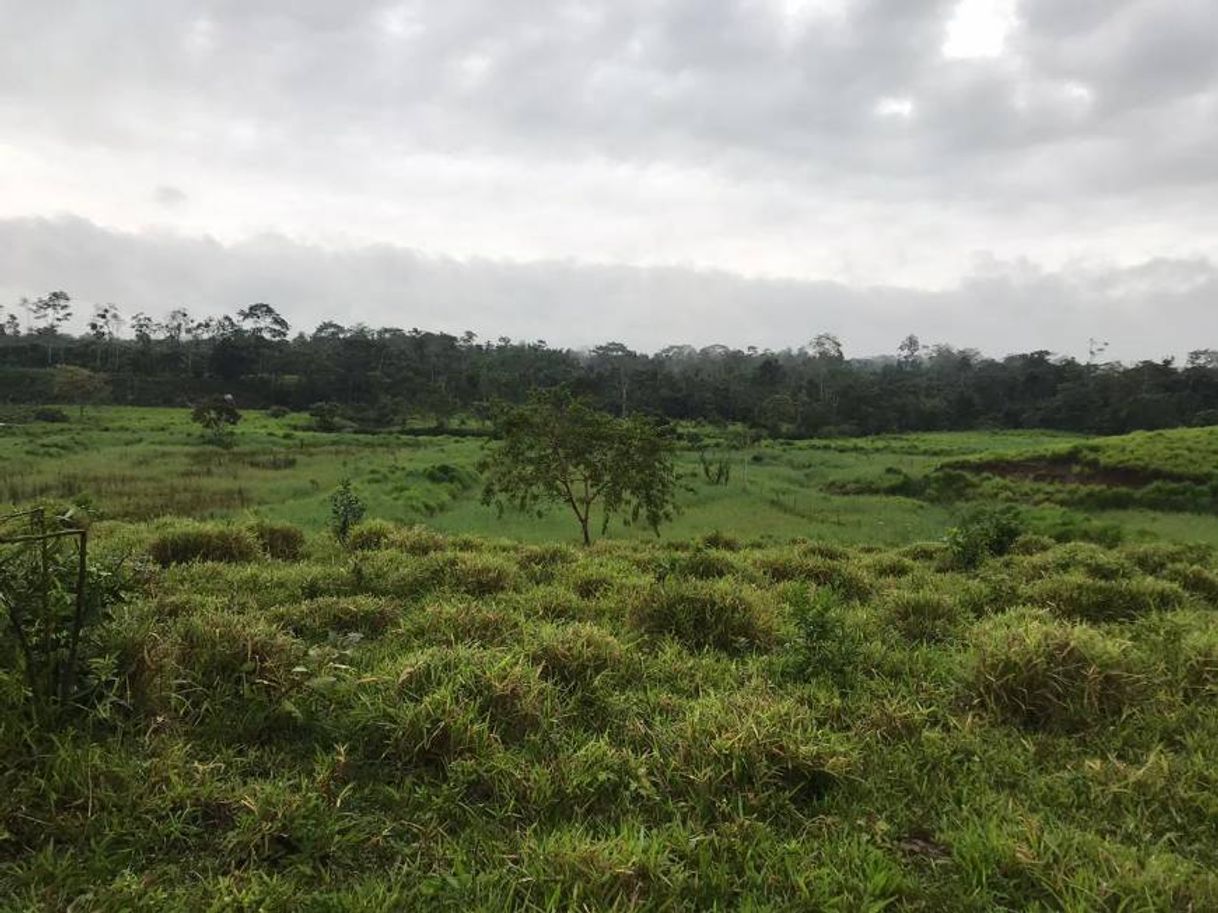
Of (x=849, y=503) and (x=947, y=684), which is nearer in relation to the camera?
(x=947, y=684)

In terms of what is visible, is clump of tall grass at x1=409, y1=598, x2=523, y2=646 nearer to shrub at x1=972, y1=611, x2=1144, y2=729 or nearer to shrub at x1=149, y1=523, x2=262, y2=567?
shrub at x1=972, y1=611, x2=1144, y2=729

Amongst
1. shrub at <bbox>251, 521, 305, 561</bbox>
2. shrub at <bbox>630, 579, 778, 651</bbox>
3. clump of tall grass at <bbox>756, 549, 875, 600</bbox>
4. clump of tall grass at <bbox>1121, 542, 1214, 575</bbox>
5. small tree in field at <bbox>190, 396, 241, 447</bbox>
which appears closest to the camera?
shrub at <bbox>630, 579, 778, 651</bbox>

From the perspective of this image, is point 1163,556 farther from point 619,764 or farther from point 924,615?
point 619,764

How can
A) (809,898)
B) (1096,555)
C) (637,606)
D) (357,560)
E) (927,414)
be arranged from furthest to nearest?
(927,414)
(1096,555)
(357,560)
(637,606)
(809,898)

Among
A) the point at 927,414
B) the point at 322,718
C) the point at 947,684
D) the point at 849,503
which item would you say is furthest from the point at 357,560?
the point at 927,414

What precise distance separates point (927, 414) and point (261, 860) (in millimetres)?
74758

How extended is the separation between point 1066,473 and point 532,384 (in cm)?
3683

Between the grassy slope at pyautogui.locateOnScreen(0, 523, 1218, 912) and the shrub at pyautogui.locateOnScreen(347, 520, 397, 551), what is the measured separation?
130 inches

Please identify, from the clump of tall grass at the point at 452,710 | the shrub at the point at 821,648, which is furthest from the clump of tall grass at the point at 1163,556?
the clump of tall grass at the point at 452,710

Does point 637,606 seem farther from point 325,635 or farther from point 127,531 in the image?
point 127,531

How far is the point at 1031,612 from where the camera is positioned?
6469mm

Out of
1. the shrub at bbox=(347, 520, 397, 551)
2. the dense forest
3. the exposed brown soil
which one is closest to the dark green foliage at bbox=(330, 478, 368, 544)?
the shrub at bbox=(347, 520, 397, 551)

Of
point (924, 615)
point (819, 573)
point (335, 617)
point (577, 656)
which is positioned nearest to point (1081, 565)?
point (819, 573)

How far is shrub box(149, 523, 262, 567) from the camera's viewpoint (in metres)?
8.41
